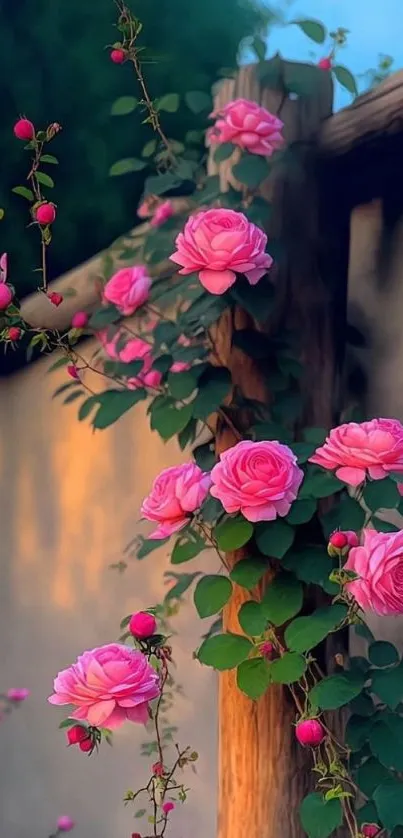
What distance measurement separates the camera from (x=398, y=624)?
112cm

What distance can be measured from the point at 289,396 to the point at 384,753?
459 mm

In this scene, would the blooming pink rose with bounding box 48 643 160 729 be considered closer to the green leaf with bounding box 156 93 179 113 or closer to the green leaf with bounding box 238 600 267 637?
the green leaf with bounding box 238 600 267 637

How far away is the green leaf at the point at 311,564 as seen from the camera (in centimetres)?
102

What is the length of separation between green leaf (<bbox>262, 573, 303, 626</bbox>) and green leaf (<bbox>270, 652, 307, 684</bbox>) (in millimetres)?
44

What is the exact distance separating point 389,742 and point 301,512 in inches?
10.5

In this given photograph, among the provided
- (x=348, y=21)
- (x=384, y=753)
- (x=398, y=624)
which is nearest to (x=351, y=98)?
(x=348, y=21)

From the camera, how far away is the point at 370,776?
989 mm

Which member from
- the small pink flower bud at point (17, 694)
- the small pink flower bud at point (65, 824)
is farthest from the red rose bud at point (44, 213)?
the small pink flower bud at point (65, 824)

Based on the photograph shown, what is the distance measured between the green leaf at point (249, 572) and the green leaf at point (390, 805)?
261 millimetres

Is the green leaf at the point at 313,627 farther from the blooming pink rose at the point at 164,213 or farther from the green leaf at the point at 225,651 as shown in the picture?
the blooming pink rose at the point at 164,213

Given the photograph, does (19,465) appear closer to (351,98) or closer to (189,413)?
(189,413)

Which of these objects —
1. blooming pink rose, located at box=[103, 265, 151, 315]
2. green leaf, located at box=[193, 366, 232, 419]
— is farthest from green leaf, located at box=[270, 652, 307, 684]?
blooming pink rose, located at box=[103, 265, 151, 315]

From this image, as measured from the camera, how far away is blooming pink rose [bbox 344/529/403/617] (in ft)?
2.82

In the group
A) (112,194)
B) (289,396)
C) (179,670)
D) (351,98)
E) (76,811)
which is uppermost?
(351,98)
